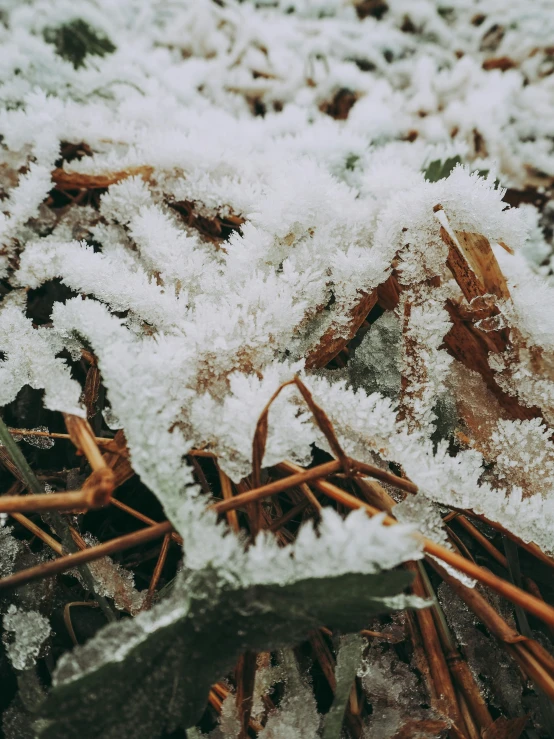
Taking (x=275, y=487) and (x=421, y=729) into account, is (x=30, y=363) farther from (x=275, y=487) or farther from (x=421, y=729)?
(x=421, y=729)

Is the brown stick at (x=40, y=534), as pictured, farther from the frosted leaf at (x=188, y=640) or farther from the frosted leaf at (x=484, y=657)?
the frosted leaf at (x=484, y=657)

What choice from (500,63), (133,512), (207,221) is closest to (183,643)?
(133,512)

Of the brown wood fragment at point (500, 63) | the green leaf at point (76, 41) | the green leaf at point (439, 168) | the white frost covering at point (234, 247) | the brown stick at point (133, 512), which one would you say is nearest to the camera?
the white frost covering at point (234, 247)

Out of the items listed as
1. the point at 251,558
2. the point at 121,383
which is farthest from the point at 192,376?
the point at 251,558

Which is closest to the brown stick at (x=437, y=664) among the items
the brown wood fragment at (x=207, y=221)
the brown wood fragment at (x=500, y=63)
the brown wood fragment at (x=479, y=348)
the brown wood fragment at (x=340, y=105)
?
the brown wood fragment at (x=479, y=348)

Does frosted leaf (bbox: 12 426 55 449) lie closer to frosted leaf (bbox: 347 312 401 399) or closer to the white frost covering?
the white frost covering

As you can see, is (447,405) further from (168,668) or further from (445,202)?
(168,668)

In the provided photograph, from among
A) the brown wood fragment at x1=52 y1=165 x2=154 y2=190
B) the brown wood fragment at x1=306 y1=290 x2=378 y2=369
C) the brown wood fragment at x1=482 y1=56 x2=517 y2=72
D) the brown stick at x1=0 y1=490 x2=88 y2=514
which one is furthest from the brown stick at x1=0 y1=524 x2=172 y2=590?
the brown wood fragment at x1=482 y1=56 x2=517 y2=72
